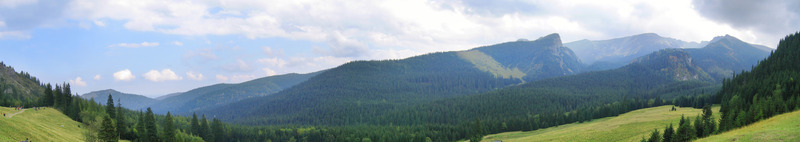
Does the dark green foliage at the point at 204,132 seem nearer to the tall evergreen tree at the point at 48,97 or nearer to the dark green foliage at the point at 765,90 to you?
the tall evergreen tree at the point at 48,97

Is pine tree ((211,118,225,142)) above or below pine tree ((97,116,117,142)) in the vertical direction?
below

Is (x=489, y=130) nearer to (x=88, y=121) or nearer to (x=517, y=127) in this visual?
(x=517, y=127)

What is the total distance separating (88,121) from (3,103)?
4358 cm

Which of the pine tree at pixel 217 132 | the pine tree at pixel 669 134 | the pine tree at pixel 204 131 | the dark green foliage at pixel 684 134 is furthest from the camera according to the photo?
the pine tree at pixel 217 132

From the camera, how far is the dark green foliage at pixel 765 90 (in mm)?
61156

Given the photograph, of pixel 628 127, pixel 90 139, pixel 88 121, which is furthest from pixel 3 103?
pixel 628 127

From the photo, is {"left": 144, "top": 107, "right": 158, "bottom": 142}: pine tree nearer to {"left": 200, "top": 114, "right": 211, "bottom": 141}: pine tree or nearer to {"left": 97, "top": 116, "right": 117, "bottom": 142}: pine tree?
{"left": 200, "top": 114, "right": 211, "bottom": 141}: pine tree

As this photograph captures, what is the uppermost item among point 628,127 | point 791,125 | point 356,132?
point 791,125

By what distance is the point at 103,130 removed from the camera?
75.2m

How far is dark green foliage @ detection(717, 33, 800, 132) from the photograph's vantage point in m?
61.2

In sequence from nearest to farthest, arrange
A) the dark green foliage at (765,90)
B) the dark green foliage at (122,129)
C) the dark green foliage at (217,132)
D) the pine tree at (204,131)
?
1. the dark green foliage at (765,90)
2. the dark green foliage at (122,129)
3. the pine tree at (204,131)
4. the dark green foliage at (217,132)

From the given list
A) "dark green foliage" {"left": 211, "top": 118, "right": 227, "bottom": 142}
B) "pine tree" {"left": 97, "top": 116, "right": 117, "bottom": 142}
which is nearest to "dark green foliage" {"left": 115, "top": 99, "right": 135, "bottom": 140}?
"pine tree" {"left": 97, "top": 116, "right": 117, "bottom": 142}

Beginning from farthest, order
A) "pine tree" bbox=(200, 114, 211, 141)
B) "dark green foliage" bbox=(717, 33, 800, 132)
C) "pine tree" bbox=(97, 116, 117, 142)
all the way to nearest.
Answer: "pine tree" bbox=(200, 114, 211, 141) → "pine tree" bbox=(97, 116, 117, 142) → "dark green foliage" bbox=(717, 33, 800, 132)

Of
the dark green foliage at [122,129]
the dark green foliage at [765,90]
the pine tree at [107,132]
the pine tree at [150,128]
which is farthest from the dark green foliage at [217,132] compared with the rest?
the dark green foliage at [765,90]
